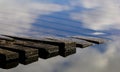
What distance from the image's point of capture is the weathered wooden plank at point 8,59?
1439 centimetres

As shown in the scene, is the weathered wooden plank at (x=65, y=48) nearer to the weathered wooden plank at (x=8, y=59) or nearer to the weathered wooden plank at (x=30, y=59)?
the weathered wooden plank at (x=30, y=59)

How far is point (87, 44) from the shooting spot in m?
19.8

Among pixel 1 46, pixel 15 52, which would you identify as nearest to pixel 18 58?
pixel 15 52

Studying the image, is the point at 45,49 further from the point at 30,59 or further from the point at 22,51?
the point at 22,51

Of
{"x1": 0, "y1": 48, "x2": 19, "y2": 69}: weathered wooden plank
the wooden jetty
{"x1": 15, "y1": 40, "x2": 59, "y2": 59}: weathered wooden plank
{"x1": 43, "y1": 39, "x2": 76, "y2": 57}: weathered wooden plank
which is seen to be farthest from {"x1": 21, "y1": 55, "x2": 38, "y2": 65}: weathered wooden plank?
{"x1": 43, "y1": 39, "x2": 76, "y2": 57}: weathered wooden plank

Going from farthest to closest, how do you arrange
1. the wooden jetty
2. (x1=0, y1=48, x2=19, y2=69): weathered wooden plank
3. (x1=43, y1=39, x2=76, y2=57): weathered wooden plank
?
(x1=43, y1=39, x2=76, y2=57): weathered wooden plank < the wooden jetty < (x1=0, y1=48, x2=19, y2=69): weathered wooden plank

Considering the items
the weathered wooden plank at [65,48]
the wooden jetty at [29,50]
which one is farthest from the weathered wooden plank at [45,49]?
the weathered wooden plank at [65,48]

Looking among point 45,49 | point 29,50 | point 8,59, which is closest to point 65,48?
point 45,49

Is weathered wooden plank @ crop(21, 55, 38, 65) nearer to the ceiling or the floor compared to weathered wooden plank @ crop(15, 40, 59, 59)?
Answer: nearer to the floor

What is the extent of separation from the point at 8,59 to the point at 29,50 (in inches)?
44.0

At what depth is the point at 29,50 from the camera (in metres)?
15.3

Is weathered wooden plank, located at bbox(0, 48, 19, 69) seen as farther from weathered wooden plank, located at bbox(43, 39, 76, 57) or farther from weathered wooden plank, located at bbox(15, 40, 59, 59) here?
weathered wooden plank, located at bbox(43, 39, 76, 57)

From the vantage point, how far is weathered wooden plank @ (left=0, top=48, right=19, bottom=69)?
14.4 metres

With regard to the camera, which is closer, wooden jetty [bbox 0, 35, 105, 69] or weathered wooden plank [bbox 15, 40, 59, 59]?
wooden jetty [bbox 0, 35, 105, 69]
